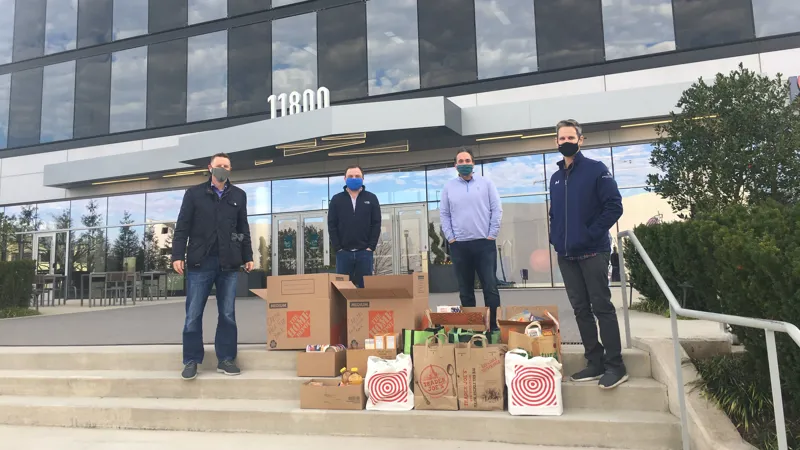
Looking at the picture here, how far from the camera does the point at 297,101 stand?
14.0 meters

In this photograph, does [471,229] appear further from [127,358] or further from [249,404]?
[127,358]

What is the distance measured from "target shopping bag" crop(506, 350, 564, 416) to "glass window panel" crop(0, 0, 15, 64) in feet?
76.5

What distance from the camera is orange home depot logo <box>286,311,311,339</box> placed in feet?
15.6

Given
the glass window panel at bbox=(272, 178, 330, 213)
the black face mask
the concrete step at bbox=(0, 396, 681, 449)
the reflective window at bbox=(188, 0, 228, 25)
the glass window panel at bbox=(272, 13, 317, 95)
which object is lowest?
the concrete step at bbox=(0, 396, 681, 449)

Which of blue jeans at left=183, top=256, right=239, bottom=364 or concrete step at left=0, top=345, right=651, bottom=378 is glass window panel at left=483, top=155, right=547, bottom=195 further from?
blue jeans at left=183, top=256, right=239, bottom=364

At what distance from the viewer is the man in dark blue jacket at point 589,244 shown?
371cm

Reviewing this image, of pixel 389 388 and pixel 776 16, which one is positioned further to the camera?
pixel 776 16

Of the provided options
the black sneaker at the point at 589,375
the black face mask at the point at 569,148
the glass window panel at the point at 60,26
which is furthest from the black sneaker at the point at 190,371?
the glass window panel at the point at 60,26

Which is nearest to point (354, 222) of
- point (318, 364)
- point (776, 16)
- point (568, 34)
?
point (318, 364)

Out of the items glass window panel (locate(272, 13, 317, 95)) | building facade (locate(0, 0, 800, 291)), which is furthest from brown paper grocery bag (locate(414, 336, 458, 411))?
glass window panel (locate(272, 13, 317, 95))

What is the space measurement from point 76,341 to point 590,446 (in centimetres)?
574

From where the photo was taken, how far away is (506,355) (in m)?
3.75

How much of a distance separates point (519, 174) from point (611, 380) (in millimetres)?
10460

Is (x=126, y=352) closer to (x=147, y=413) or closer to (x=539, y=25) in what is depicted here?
(x=147, y=413)
